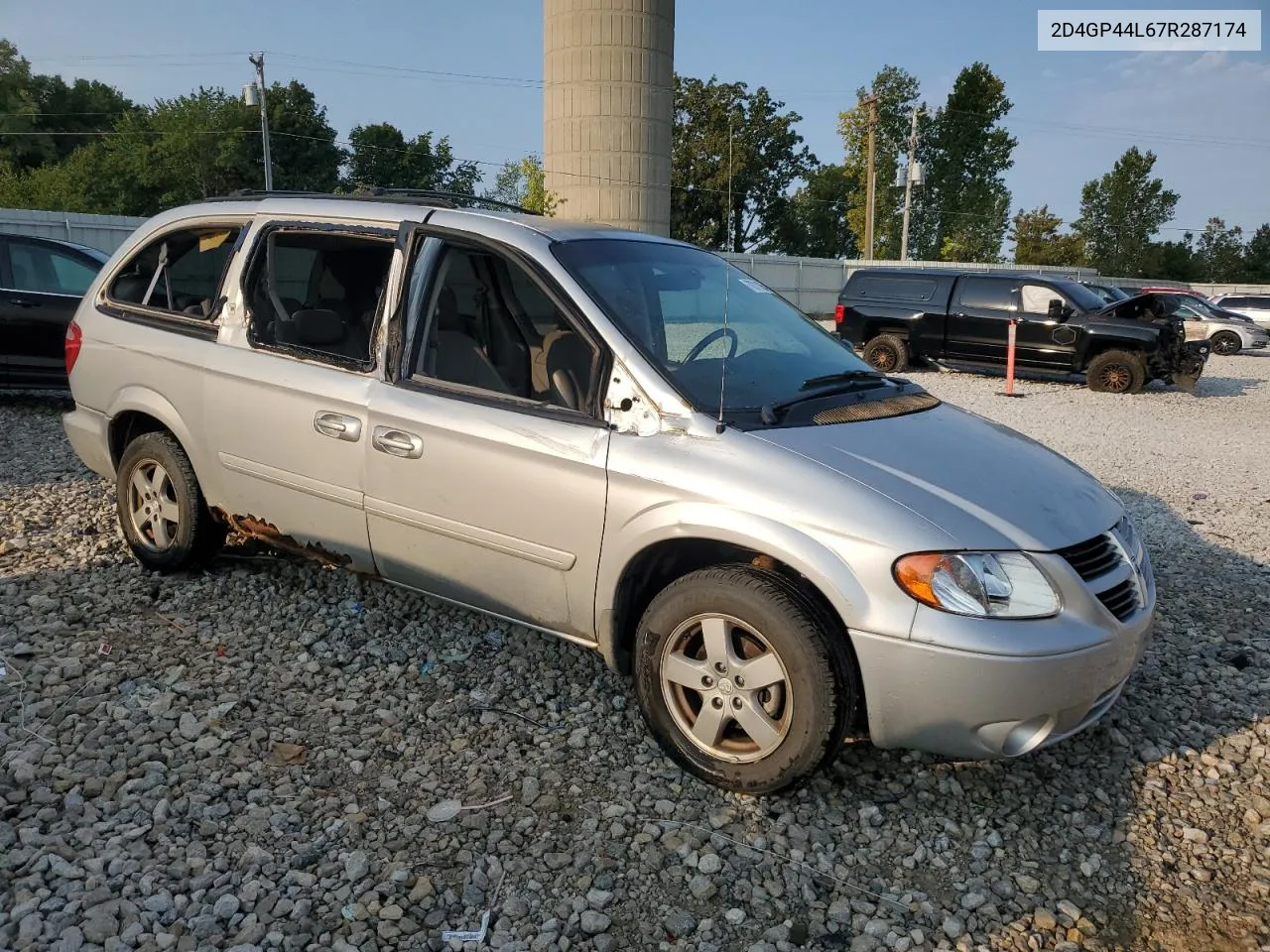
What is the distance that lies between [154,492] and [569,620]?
99.0 inches

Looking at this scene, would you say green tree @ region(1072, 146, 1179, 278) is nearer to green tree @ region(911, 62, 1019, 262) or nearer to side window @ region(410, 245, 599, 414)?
green tree @ region(911, 62, 1019, 262)

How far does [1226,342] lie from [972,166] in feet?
124

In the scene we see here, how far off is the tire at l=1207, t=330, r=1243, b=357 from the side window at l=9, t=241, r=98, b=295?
24.0m

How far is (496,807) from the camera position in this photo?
3.07m

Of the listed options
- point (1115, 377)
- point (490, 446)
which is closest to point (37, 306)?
point (490, 446)

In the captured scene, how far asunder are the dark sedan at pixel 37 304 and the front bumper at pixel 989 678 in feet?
27.0

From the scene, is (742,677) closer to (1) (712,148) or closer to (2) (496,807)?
(2) (496,807)

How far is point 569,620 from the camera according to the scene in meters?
3.46

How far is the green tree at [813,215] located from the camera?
226ft

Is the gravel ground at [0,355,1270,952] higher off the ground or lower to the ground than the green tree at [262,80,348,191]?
lower

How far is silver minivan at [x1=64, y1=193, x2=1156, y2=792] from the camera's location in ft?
9.32

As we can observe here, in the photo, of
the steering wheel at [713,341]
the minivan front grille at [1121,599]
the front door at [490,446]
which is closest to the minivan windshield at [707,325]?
the steering wheel at [713,341]

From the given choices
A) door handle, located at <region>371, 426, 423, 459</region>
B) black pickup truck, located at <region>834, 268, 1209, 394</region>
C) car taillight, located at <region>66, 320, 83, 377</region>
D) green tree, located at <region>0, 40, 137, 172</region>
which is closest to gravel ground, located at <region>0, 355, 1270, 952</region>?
door handle, located at <region>371, 426, 423, 459</region>

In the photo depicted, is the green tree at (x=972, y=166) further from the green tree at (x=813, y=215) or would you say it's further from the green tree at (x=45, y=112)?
the green tree at (x=45, y=112)
